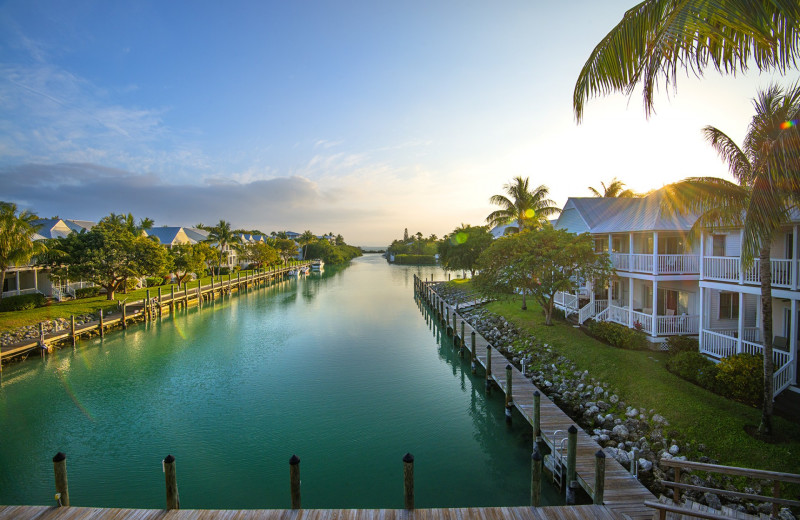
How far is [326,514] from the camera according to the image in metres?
7.57

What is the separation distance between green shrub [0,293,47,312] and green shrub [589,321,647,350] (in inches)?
1431

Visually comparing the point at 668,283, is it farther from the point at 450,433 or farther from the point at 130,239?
the point at 130,239

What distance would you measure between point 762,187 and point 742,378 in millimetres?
6438

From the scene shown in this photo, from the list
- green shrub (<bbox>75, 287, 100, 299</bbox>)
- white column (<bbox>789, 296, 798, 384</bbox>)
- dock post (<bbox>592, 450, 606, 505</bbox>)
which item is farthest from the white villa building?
green shrub (<bbox>75, 287, 100, 299</bbox>)

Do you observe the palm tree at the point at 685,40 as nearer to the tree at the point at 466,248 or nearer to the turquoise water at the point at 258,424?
the turquoise water at the point at 258,424

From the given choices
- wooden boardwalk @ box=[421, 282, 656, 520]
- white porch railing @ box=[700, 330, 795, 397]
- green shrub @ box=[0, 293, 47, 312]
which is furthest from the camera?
green shrub @ box=[0, 293, 47, 312]

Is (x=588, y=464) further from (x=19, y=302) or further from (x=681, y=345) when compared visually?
(x=19, y=302)

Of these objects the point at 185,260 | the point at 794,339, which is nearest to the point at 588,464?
the point at 794,339

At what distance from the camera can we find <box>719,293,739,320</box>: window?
54.2ft

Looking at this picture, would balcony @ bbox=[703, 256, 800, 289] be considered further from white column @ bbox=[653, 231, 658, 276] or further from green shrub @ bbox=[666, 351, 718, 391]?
green shrub @ bbox=[666, 351, 718, 391]

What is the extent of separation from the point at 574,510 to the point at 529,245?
1513cm

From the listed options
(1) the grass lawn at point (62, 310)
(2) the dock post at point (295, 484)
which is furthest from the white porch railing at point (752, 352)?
(1) the grass lawn at point (62, 310)

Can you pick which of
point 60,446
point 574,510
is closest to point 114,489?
point 60,446

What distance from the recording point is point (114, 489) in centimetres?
1060
